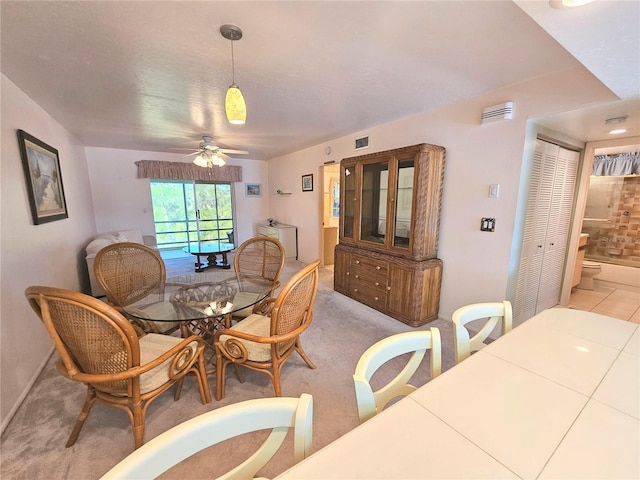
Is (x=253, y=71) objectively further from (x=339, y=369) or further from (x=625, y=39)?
(x=339, y=369)

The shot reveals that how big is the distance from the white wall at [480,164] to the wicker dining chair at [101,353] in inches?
102

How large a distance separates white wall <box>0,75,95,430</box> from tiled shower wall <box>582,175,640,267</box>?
7761 millimetres

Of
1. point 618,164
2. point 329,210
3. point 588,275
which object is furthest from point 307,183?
point 618,164

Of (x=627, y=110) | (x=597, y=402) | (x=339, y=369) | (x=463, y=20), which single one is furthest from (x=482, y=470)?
(x=627, y=110)

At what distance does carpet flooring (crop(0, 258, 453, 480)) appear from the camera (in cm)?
136

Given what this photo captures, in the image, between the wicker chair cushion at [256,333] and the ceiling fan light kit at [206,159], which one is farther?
the ceiling fan light kit at [206,159]

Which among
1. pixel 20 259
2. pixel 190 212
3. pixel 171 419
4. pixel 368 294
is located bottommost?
pixel 171 419

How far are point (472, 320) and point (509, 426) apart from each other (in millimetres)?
567

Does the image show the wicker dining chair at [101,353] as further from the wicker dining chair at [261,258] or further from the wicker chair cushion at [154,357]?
the wicker dining chair at [261,258]

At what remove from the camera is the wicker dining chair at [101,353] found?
116cm

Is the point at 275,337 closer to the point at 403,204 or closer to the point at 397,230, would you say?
the point at 397,230

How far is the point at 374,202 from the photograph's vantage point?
3.22 meters

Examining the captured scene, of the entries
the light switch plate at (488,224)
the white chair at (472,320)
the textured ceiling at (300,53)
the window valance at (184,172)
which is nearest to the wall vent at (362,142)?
the textured ceiling at (300,53)

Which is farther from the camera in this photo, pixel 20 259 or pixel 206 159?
pixel 206 159
